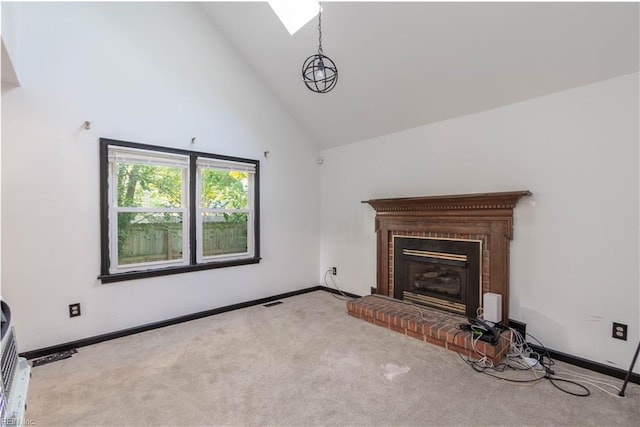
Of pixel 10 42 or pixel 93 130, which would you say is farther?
pixel 93 130

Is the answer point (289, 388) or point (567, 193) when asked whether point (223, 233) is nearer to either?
point (289, 388)

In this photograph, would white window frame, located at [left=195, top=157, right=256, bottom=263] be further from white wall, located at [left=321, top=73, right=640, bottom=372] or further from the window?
white wall, located at [left=321, top=73, right=640, bottom=372]

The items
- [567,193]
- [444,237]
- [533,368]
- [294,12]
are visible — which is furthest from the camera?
[444,237]

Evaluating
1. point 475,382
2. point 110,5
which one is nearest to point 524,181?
point 475,382

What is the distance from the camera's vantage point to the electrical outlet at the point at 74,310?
2736 mm

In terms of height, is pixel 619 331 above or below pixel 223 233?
below

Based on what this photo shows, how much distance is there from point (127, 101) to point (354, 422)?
3.40 metres

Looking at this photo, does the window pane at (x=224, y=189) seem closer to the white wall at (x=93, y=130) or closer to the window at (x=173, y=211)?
the window at (x=173, y=211)

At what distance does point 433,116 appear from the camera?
10.9ft

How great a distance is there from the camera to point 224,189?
3.84m

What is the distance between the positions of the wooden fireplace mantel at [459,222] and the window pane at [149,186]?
2.35 metres

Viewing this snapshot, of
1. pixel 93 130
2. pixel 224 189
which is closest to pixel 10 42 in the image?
pixel 93 130

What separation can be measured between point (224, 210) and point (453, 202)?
8.84ft

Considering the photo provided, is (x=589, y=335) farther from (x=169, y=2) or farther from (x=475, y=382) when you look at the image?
(x=169, y=2)
